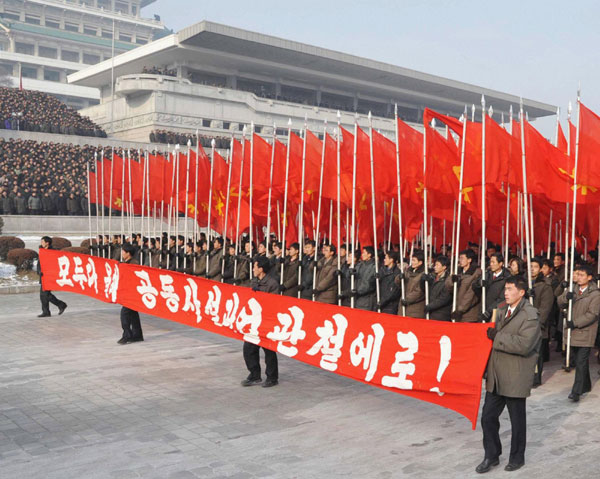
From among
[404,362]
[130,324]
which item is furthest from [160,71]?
[404,362]

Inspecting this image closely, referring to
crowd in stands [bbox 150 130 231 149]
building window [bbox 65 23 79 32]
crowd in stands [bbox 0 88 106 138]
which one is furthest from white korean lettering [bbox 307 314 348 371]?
building window [bbox 65 23 79 32]

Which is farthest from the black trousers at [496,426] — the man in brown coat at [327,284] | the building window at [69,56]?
the building window at [69,56]

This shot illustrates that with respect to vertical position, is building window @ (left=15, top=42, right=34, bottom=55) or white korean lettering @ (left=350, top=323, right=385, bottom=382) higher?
building window @ (left=15, top=42, right=34, bottom=55)

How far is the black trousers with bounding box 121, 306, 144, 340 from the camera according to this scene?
32.9ft

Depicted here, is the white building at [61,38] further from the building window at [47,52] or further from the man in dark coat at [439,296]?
the man in dark coat at [439,296]

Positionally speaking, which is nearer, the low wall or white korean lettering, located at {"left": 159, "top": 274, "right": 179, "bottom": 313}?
white korean lettering, located at {"left": 159, "top": 274, "right": 179, "bottom": 313}

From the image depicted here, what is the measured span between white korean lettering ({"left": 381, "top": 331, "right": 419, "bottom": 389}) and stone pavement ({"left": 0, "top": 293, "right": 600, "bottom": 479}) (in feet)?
1.56

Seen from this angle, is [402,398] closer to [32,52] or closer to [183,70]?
[183,70]

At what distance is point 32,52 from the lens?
78.2 metres

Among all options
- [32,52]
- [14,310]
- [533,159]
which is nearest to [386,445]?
[533,159]

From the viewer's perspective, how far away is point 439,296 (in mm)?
7852

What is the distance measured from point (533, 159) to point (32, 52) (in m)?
80.3

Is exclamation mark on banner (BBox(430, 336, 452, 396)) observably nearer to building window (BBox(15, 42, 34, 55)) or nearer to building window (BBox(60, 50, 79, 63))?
building window (BBox(15, 42, 34, 55))

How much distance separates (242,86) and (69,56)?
4070 centimetres
